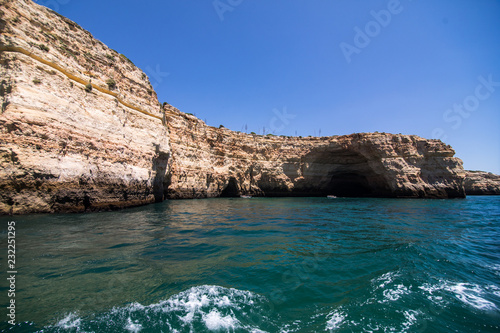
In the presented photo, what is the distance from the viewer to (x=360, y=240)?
23.3 feet

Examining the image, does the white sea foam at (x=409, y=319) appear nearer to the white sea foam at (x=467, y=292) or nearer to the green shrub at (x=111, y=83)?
the white sea foam at (x=467, y=292)

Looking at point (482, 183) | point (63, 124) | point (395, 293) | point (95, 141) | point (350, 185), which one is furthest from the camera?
point (482, 183)

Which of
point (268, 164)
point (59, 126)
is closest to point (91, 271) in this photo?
point (59, 126)

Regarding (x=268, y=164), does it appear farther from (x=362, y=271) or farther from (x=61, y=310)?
(x=61, y=310)

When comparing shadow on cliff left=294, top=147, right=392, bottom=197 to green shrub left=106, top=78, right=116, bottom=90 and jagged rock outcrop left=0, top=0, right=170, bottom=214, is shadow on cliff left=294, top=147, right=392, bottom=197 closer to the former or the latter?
jagged rock outcrop left=0, top=0, right=170, bottom=214

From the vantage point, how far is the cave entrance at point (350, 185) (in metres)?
37.8

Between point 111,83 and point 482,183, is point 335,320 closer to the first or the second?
point 111,83

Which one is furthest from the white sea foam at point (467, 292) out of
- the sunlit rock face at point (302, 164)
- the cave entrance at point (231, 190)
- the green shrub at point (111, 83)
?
the cave entrance at point (231, 190)

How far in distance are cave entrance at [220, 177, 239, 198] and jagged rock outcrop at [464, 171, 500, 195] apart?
60784mm

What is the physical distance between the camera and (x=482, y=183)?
176 ft

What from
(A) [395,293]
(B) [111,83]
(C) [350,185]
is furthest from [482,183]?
(B) [111,83]

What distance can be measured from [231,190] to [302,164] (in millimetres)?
12527

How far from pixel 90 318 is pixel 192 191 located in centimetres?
2464

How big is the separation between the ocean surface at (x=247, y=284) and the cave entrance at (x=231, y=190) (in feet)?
86.6
